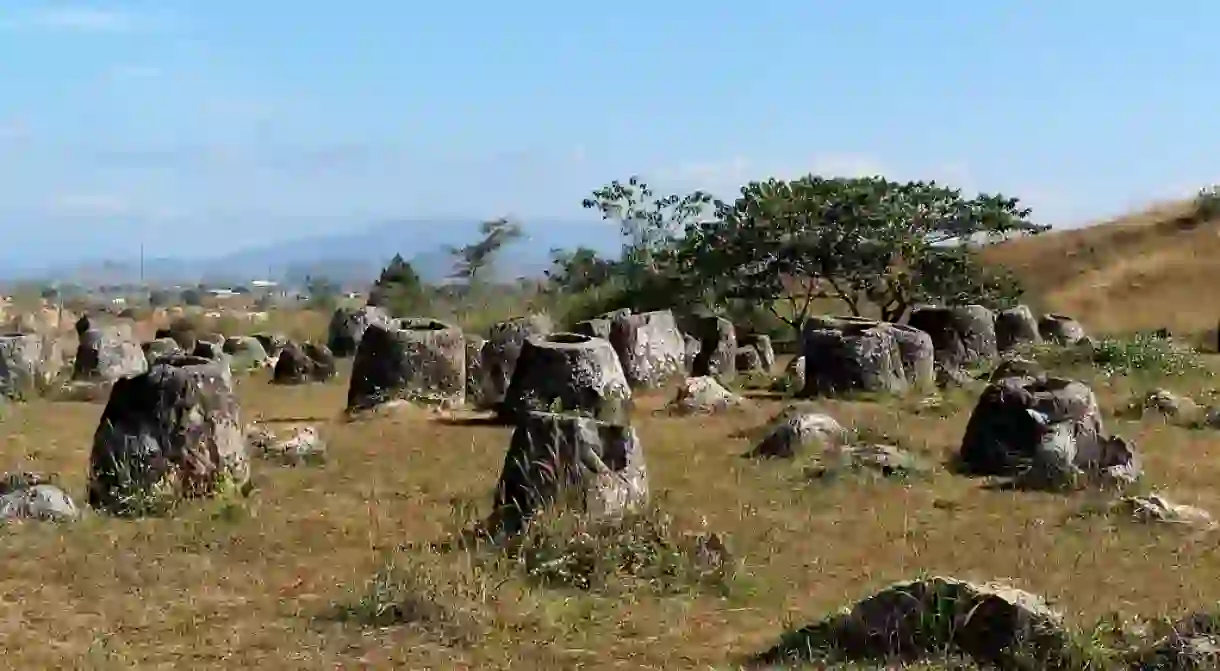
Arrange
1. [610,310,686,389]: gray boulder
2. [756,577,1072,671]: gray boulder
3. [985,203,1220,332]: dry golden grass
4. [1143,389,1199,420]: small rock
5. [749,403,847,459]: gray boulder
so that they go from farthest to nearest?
[985,203,1220,332]: dry golden grass
[610,310,686,389]: gray boulder
[1143,389,1199,420]: small rock
[749,403,847,459]: gray boulder
[756,577,1072,671]: gray boulder

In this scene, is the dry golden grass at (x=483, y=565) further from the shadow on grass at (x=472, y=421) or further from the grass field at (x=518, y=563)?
the shadow on grass at (x=472, y=421)

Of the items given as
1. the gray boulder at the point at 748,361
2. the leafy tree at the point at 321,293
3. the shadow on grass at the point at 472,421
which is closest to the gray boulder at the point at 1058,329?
the gray boulder at the point at 748,361

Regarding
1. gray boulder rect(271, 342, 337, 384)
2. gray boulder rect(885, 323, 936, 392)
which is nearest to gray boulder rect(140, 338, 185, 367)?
gray boulder rect(271, 342, 337, 384)

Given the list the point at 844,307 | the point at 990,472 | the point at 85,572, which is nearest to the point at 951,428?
the point at 990,472

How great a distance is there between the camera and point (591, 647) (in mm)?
6586

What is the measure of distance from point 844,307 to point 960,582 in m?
32.7

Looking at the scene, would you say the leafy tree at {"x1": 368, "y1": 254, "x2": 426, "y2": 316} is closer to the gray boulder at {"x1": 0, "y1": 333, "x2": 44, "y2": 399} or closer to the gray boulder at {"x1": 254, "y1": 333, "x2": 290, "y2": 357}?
the gray boulder at {"x1": 254, "y1": 333, "x2": 290, "y2": 357}

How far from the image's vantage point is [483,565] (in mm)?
8008

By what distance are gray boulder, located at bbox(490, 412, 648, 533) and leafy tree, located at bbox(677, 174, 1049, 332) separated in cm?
1910

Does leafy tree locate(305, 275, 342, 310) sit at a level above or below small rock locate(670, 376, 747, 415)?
below

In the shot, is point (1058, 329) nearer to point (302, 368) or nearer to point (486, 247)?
point (302, 368)

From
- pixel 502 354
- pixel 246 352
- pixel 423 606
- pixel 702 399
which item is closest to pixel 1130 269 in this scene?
pixel 246 352

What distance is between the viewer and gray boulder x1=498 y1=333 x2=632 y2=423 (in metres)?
14.6

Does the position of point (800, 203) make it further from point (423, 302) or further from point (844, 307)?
point (423, 302)
